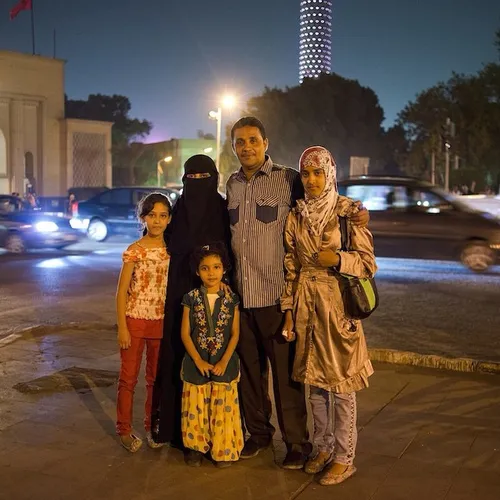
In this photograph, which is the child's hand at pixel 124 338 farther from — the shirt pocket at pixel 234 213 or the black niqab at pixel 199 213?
the shirt pocket at pixel 234 213

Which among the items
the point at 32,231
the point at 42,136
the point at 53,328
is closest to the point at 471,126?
the point at 42,136

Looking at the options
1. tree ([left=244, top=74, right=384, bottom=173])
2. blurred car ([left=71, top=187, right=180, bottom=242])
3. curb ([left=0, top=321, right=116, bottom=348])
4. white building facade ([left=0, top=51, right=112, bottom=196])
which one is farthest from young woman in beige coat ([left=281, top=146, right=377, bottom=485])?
tree ([left=244, top=74, right=384, bottom=173])

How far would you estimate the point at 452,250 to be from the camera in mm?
14969

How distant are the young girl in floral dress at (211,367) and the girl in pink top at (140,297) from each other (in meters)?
0.34

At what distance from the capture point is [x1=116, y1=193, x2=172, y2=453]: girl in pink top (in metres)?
4.79

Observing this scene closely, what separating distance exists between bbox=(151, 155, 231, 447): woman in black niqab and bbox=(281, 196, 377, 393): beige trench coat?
0.58 m

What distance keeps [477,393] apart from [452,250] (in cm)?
911

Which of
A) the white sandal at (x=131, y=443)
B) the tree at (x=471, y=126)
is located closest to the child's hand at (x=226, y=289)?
the white sandal at (x=131, y=443)

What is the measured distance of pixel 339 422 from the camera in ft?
14.4

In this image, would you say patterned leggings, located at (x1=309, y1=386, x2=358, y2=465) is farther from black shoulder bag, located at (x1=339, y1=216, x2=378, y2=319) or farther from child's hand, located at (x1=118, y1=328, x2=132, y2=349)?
child's hand, located at (x1=118, y1=328, x2=132, y2=349)

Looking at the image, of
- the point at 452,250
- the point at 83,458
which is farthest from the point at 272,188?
the point at 452,250

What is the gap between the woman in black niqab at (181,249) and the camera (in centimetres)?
468

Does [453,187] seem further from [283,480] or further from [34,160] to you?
[283,480]

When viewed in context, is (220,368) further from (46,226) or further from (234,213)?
(46,226)
